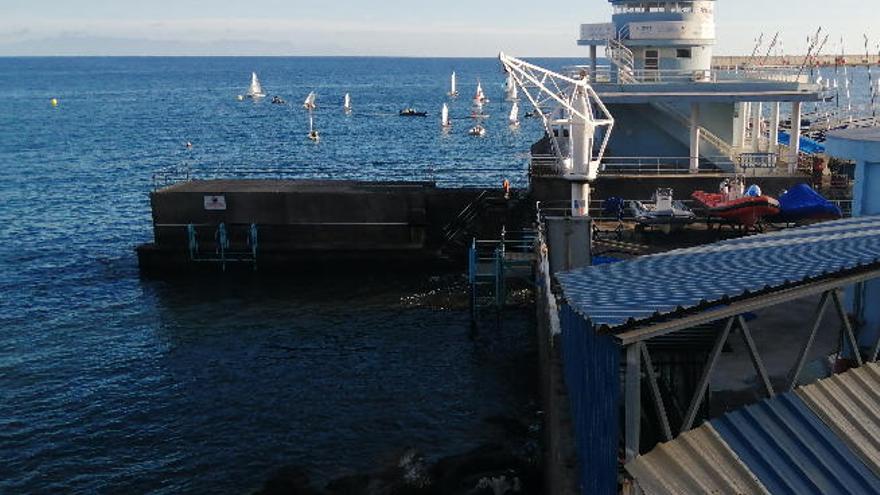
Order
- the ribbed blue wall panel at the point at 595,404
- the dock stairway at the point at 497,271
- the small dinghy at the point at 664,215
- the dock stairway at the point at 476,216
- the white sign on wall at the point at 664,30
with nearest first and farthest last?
the ribbed blue wall panel at the point at 595,404
the small dinghy at the point at 664,215
the dock stairway at the point at 497,271
the dock stairway at the point at 476,216
the white sign on wall at the point at 664,30

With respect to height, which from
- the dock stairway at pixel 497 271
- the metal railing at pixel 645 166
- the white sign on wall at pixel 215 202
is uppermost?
the metal railing at pixel 645 166

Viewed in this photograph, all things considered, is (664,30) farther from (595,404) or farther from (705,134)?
(595,404)

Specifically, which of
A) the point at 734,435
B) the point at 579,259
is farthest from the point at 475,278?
the point at 734,435

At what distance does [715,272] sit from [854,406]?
119 inches

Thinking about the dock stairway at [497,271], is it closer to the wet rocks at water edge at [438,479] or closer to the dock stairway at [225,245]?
the dock stairway at [225,245]

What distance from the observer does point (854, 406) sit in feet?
41.7

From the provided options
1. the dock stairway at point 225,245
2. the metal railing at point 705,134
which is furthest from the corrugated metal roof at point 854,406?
the dock stairway at point 225,245

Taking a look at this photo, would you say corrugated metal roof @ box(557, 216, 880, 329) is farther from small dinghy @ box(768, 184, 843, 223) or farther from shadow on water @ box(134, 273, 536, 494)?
small dinghy @ box(768, 184, 843, 223)

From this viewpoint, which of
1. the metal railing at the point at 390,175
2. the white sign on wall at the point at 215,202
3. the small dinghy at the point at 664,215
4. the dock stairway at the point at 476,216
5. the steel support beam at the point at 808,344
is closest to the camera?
the steel support beam at the point at 808,344

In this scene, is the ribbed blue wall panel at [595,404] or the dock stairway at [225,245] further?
the dock stairway at [225,245]

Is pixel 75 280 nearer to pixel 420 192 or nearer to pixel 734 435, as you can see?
pixel 420 192

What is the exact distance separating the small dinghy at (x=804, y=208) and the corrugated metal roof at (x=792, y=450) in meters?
21.2

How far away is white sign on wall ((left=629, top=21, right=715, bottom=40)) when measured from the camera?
155 ft

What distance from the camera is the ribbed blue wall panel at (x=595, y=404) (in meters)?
12.1
